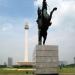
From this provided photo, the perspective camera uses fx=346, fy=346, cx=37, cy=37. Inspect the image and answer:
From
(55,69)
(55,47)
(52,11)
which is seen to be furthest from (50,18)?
(55,69)

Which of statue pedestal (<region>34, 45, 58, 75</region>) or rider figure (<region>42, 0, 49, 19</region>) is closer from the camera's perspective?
statue pedestal (<region>34, 45, 58, 75</region>)

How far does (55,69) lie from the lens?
26.8 m

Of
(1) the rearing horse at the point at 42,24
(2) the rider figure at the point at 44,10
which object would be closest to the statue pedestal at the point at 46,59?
(1) the rearing horse at the point at 42,24

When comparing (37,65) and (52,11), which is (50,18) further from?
(37,65)

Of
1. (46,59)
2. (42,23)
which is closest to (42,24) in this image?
(42,23)

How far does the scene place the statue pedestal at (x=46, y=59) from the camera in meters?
26.7

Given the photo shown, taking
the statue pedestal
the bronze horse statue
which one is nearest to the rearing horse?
the bronze horse statue

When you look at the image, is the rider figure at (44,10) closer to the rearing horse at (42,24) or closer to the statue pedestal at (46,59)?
the rearing horse at (42,24)

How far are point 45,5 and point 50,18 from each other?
1.15m

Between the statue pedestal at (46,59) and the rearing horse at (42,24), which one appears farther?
the rearing horse at (42,24)

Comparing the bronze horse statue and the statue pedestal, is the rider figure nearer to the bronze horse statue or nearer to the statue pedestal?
the bronze horse statue

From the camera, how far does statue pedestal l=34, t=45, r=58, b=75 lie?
2669 centimetres

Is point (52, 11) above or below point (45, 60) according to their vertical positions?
above

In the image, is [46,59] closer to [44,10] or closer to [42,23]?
[42,23]
